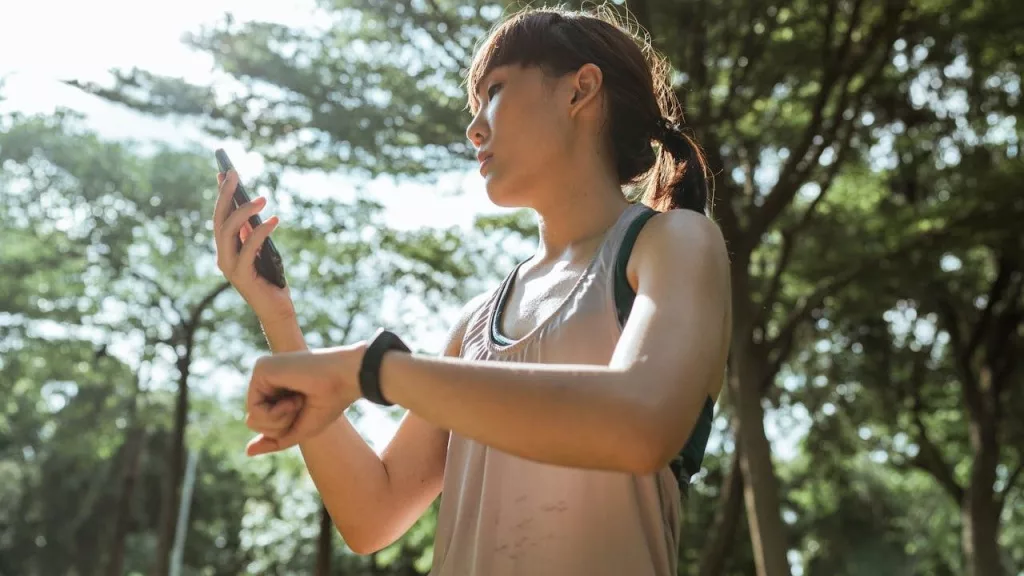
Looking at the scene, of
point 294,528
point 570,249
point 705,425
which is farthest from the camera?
point 294,528

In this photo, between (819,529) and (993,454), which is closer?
(993,454)

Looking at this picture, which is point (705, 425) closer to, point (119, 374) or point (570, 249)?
point (570, 249)

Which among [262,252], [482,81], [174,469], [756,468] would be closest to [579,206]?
[482,81]

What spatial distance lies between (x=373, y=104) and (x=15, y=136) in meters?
8.67

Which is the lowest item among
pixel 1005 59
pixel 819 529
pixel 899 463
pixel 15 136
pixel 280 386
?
pixel 819 529

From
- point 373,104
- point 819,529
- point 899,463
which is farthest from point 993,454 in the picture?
point 819,529

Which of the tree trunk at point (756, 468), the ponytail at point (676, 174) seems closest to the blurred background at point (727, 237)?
the tree trunk at point (756, 468)

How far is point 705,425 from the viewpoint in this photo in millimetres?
1613

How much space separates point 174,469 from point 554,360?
16017mm

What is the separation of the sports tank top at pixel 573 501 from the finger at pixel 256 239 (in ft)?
1.33

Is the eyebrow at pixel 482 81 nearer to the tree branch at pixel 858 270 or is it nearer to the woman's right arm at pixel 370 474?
the woman's right arm at pixel 370 474

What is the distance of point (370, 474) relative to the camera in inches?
73.2

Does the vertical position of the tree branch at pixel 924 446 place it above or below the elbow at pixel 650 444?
below

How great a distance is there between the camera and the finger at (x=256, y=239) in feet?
5.61
